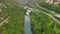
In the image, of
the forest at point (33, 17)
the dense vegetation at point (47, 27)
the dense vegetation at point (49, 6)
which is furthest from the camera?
the dense vegetation at point (49, 6)

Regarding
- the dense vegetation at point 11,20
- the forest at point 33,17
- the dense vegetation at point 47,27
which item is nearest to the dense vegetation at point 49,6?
the forest at point 33,17

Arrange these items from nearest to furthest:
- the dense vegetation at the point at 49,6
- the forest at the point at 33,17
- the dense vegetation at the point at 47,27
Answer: the dense vegetation at the point at 47,27 → the forest at the point at 33,17 → the dense vegetation at the point at 49,6

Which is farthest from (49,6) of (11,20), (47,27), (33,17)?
(47,27)

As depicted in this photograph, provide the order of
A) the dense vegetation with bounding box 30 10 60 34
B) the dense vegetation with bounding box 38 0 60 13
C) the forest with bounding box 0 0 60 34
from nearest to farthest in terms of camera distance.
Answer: the dense vegetation with bounding box 30 10 60 34 < the forest with bounding box 0 0 60 34 < the dense vegetation with bounding box 38 0 60 13

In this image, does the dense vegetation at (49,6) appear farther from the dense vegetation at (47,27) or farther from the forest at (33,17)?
the dense vegetation at (47,27)

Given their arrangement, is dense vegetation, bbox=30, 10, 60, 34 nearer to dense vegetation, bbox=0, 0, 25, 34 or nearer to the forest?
the forest

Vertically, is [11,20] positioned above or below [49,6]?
below

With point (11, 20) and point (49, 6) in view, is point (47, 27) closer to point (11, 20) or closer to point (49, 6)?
point (11, 20)

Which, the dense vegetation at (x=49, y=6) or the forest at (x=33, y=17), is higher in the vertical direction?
the dense vegetation at (x=49, y=6)

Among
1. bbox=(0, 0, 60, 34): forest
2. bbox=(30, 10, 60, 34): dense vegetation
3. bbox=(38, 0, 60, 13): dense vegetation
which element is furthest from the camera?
bbox=(38, 0, 60, 13): dense vegetation

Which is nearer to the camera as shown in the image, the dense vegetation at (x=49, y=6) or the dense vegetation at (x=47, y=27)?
the dense vegetation at (x=47, y=27)

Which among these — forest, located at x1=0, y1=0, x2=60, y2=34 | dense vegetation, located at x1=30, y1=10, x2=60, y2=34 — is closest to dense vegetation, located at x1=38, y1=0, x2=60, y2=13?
forest, located at x1=0, y1=0, x2=60, y2=34
